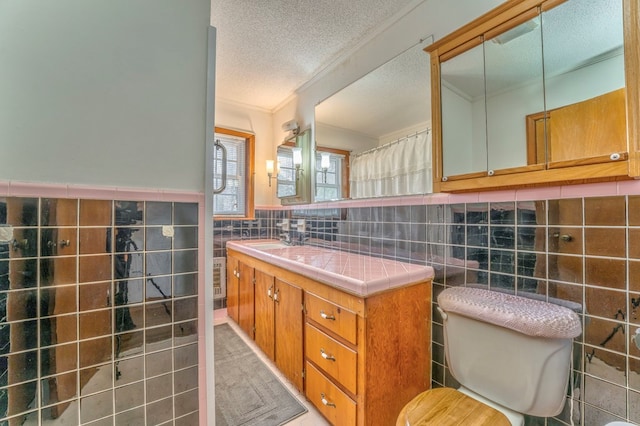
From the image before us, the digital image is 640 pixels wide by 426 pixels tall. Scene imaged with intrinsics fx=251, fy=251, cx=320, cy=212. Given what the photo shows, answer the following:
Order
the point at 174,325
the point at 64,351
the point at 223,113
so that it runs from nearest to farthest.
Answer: the point at 64,351 → the point at 174,325 → the point at 223,113

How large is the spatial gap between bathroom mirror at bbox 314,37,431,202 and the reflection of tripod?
61.3 inches

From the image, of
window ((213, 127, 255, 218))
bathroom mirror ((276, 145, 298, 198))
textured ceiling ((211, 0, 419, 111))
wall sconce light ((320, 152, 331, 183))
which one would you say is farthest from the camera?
window ((213, 127, 255, 218))

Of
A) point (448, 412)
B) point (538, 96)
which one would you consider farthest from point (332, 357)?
point (538, 96)

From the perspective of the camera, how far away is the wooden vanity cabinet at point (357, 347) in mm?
1142

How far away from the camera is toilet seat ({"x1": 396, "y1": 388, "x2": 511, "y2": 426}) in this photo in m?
0.96

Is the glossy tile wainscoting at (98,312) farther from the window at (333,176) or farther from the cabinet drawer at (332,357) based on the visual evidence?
the window at (333,176)

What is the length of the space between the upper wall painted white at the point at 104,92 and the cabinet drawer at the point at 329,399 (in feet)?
3.85

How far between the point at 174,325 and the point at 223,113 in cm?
251

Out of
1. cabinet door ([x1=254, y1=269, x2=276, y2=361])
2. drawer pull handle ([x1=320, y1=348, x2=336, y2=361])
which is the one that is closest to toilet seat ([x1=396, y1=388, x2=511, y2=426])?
drawer pull handle ([x1=320, y1=348, x2=336, y2=361])

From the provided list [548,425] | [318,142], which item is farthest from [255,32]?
[548,425]

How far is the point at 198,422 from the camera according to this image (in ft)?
3.42

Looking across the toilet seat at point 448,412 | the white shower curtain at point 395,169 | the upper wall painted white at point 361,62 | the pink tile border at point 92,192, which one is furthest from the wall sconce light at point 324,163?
the toilet seat at point 448,412

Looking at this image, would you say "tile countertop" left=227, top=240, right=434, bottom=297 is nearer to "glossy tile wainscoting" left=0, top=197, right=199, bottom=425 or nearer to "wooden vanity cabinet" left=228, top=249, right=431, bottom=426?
"wooden vanity cabinet" left=228, top=249, right=431, bottom=426

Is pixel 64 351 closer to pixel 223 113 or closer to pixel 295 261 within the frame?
pixel 295 261
